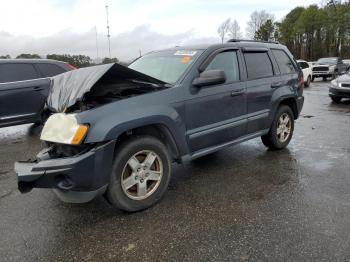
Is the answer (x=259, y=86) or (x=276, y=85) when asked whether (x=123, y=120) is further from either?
(x=276, y=85)

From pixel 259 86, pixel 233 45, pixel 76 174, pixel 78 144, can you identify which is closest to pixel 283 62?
pixel 259 86

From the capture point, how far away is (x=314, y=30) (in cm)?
5600

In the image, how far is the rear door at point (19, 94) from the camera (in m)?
6.95

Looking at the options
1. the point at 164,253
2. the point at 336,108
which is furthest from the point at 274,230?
the point at 336,108

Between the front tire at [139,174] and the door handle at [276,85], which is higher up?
the door handle at [276,85]

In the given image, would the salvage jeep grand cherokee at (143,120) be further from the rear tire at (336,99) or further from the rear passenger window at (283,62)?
the rear tire at (336,99)

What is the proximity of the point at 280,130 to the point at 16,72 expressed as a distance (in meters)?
5.69

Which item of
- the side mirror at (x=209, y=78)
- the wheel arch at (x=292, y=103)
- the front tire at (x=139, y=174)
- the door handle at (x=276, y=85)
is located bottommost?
the front tire at (x=139, y=174)

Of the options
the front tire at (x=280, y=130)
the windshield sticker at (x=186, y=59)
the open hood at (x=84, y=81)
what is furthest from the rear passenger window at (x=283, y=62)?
the open hood at (x=84, y=81)

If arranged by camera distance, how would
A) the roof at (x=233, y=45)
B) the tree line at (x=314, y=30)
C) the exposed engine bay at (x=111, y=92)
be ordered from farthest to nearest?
the tree line at (x=314, y=30), the roof at (x=233, y=45), the exposed engine bay at (x=111, y=92)

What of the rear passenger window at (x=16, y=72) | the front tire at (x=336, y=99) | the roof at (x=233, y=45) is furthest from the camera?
the front tire at (x=336, y=99)

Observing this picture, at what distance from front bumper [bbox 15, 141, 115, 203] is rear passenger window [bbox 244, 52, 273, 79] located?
2.61 metres

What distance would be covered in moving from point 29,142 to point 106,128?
14.9 feet

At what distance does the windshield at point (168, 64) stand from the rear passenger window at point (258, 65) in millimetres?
941
